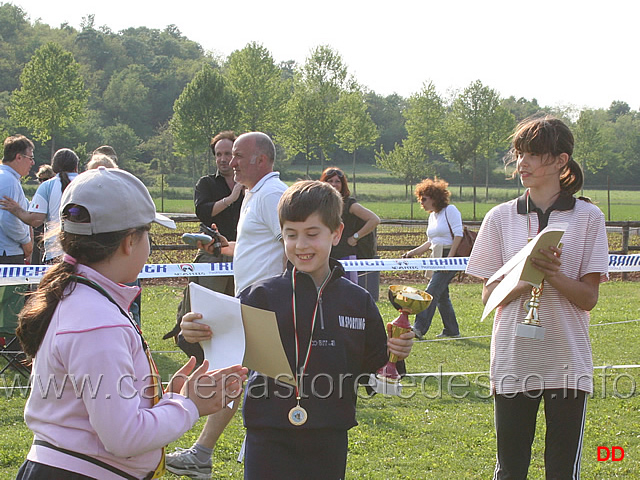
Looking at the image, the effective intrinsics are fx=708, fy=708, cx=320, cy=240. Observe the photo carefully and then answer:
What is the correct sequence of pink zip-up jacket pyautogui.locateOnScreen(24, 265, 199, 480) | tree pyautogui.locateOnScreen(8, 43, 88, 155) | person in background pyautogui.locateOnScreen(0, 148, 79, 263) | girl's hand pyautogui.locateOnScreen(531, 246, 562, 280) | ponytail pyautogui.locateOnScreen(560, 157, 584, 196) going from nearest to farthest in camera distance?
pink zip-up jacket pyautogui.locateOnScreen(24, 265, 199, 480)
girl's hand pyautogui.locateOnScreen(531, 246, 562, 280)
ponytail pyautogui.locateOnScreen(560, 157, 584, 196)
person in background pyautogui.locateOnScreen(0, 148, 79, 263)
tree pyautogui.locateOnScreen(8, 43, 88, 155)

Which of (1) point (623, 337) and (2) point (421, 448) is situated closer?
(2) point (421, 448)

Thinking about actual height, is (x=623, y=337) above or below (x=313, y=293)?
below

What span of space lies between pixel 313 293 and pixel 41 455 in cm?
136

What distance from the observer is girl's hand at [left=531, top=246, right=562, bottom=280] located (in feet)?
10.6

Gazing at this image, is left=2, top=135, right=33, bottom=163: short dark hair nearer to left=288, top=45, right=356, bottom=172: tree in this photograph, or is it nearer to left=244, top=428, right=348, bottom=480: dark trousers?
left=244, top=428, right=348, bottom=480: dark trousers

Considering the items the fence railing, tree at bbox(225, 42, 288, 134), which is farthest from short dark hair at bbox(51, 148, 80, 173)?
tree at bbox(225, 42, 288, 134)

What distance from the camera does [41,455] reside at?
7.09 feet

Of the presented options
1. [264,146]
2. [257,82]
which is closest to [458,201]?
[257,82]

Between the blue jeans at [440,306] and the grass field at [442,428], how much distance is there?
0.52 m

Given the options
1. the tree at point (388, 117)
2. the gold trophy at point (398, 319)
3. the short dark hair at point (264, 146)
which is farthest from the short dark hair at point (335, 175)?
the tree at point (388, 117)

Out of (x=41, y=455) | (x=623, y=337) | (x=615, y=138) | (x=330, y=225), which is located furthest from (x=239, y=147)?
(x=615, y=138)

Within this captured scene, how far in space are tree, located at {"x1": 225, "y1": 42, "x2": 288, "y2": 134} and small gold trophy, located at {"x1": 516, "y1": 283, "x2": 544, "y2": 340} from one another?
5592cm

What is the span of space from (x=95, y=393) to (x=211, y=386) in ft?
1.47

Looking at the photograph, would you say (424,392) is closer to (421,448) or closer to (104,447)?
(421,448)
